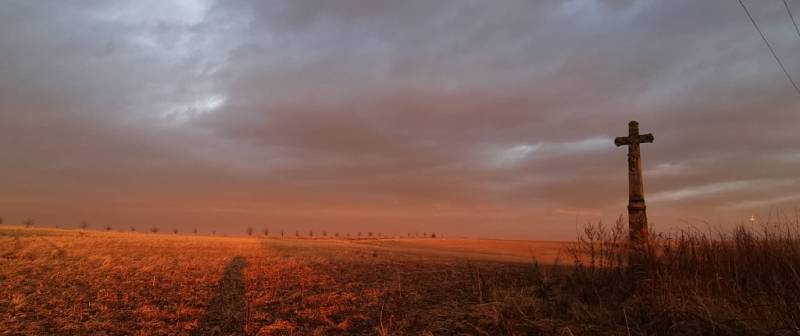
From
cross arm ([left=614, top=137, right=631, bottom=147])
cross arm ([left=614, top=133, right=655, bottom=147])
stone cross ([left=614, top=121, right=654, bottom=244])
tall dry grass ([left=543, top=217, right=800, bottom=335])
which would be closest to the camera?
tall dry grass ([left=543, top=217, right=800, bottom=335])

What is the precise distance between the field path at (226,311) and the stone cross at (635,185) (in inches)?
364

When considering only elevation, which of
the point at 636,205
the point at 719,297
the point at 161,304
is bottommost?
the point at 161,304

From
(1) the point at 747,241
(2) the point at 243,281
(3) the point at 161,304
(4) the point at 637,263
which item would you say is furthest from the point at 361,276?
(1) the point at 747,241

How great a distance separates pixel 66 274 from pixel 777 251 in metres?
18.8

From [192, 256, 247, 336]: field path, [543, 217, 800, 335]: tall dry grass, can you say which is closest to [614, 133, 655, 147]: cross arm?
[543, 217, 800, 335]: tall dry grass

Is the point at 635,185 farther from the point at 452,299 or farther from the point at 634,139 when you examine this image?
the point at 452,299

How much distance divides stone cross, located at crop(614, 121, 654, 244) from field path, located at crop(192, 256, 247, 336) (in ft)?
30.3

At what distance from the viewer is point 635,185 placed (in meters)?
12.7

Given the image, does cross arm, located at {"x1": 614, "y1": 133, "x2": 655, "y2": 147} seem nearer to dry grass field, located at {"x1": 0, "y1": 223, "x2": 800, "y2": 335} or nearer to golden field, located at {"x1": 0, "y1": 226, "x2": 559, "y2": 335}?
dry grass field, located at {"x1": 0, "y1": 223, "x2": 800, "y2": 335}

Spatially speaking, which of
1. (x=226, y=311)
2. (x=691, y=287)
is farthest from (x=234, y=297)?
(x=691, y=287)

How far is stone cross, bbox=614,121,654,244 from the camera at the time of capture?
12.1 m

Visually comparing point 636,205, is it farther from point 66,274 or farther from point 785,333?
point 66,274

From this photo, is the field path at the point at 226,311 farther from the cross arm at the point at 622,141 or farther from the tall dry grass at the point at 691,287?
the cross arm at the point at 622,141

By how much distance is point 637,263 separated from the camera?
10.8m
